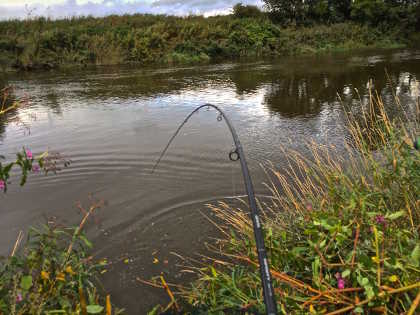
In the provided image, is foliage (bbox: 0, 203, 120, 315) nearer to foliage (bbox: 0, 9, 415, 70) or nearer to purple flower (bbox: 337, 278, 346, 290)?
purple flower (bbox: 337, 278, 346, 290)

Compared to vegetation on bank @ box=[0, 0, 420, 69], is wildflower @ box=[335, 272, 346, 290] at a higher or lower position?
lower

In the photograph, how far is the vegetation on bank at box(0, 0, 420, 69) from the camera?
18.1 metres

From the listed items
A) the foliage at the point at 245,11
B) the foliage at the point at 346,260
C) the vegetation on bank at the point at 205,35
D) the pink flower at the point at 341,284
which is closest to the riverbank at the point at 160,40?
the vegetation on bank at the point at 205,35

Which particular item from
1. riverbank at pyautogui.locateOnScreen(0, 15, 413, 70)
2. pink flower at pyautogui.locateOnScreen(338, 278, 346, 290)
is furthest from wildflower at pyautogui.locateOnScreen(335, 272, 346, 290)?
riverbank at pyautogui.locateOnScreen(0, 15, 413, 70)

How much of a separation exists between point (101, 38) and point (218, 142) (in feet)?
48.7

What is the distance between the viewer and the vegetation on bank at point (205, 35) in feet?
59.5

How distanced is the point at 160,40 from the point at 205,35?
2.61m

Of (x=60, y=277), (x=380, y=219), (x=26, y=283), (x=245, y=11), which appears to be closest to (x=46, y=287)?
(x=60, y=277)

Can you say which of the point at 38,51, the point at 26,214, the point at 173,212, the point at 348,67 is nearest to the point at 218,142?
the point at 173,212

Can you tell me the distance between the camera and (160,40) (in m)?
20.3

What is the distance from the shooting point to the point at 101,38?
62.1ft

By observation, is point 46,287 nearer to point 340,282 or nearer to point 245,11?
point 340,282

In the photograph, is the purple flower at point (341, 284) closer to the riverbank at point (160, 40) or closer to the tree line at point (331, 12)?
the riverbank at point (160, 40)

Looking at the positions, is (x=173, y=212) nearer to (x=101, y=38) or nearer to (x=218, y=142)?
(x=218, y=142)
